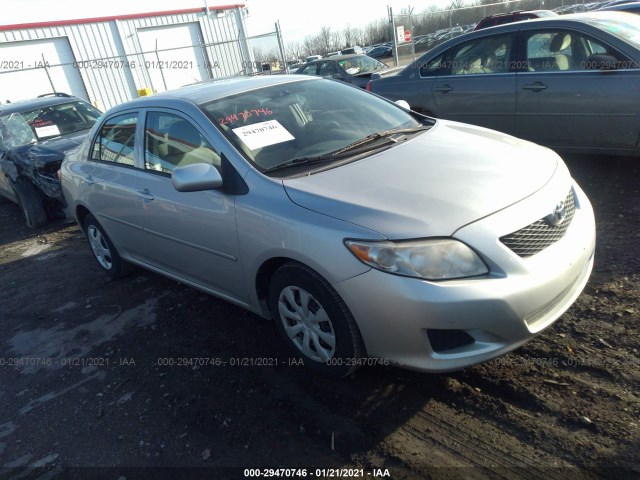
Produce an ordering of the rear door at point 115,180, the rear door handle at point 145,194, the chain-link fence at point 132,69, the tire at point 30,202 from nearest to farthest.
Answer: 1. the rear door handle at point 145,194
2. the rear door at point 115,180
3. the tire at point 30,202
4. the chain-link fence at point 132,69

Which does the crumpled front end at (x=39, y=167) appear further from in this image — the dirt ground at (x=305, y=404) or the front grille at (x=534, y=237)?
the front grille at (x=534, y=237)

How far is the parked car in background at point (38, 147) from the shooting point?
263 inches

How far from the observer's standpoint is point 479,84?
542 centimetres

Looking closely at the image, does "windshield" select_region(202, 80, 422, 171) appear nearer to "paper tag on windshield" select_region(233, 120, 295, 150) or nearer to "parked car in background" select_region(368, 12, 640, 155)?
"paper tag on windshield" select_region(233, 120, 295, 150)

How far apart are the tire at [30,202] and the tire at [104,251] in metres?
2.76

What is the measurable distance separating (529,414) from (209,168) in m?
2.18

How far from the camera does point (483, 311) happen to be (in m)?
2.17

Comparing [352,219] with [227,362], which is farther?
[227,362]

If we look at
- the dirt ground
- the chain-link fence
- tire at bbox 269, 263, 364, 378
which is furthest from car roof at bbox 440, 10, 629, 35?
the chain-link fence

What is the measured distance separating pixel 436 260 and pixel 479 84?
3916 millimetres

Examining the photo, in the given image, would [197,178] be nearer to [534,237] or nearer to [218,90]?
[218,90]

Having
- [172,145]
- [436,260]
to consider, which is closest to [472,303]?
[436,260]

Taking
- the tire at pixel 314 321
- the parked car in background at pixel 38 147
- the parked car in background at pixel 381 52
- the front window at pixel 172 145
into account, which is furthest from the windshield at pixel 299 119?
the parked car in background at pixel 381 52

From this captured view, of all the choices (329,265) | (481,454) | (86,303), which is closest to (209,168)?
(329,265)
